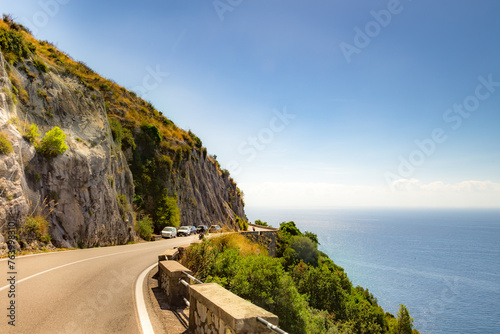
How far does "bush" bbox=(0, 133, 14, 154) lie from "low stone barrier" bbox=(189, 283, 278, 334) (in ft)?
44.6

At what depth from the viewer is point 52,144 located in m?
17.6

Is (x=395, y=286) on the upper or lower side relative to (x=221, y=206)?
lower

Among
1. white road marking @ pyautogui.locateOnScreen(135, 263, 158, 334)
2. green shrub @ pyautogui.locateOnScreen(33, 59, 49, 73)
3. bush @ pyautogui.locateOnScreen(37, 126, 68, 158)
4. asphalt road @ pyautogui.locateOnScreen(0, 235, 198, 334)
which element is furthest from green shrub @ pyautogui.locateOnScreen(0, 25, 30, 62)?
white road marking @ pyautogui.locateOnScreen(135, 263, 158, 334)

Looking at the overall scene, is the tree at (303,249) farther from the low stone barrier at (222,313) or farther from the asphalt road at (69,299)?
the low stone barrier at (222,313)

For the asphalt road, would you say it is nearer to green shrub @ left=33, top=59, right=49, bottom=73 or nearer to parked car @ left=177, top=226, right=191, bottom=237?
green shrub @ left=33, top=59, right=49, bottom=73

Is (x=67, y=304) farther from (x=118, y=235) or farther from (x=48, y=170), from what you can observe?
(x=118, y=235)

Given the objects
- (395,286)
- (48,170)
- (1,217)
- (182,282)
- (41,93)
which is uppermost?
(41,93)

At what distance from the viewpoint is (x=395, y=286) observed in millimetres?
74062

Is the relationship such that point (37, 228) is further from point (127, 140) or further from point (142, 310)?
point (127, 140)

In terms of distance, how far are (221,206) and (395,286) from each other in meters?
53.4

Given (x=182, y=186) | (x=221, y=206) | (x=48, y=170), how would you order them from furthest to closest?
(x=221, y=206) < (x=182, y=186) < (x=48, y=170)

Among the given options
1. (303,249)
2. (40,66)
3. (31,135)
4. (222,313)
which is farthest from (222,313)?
(303,249)

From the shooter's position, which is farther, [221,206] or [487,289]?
[487,289]

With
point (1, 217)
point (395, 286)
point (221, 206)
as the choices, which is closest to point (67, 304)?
point (1, 217)
